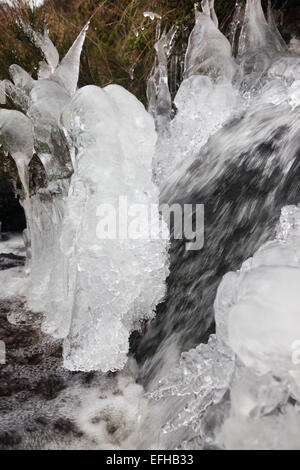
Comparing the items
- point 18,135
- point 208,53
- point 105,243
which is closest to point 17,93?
point 18,135

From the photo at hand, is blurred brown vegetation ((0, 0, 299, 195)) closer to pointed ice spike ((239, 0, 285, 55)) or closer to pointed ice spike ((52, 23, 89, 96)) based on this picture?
pointed ice spike ((239, 0, 285, 55))

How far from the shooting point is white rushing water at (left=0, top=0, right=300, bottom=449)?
1.04 m

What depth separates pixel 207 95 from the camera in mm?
2736

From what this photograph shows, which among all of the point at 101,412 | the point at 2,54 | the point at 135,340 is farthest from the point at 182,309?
the point at 2,54

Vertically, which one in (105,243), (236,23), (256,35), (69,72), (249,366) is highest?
(236,23)

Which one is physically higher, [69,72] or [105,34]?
[105,34]

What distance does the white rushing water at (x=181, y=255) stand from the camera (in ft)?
3.41

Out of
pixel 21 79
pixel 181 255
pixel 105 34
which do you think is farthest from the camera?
pixel 105 34

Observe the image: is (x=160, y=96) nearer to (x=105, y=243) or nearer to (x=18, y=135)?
(x=18, y=135)

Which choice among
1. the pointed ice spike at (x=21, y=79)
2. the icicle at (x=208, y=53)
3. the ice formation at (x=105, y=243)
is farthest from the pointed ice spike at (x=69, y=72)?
the ice formation at (x=105, y=243)

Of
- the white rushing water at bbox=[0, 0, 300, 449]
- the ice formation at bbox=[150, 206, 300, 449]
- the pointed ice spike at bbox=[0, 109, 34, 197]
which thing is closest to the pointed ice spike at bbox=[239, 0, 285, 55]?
the white rushing water at bbox=[0, 0, 300, 449]

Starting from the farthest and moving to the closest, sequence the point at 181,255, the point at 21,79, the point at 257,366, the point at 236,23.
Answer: the point at 236,23, the point at 21,79, the point at 181,255, the point at 257,366

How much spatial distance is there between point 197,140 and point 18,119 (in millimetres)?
1052

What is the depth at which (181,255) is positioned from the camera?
6.58 feet
